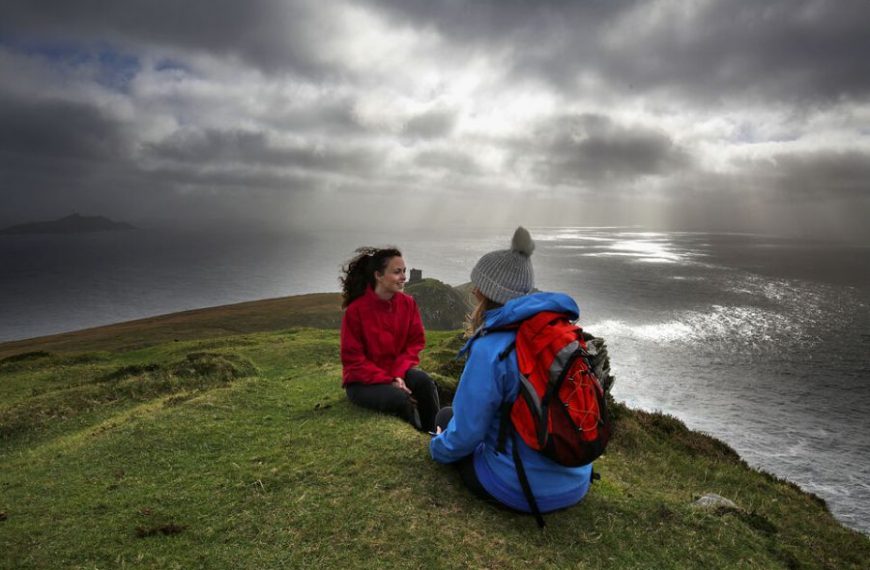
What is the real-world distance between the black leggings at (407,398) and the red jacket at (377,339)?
182 millimetres

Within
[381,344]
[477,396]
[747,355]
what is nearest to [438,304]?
[747,355]

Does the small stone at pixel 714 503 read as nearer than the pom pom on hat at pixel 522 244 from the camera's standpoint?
No

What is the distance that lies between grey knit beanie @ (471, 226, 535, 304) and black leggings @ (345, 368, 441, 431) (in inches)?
203

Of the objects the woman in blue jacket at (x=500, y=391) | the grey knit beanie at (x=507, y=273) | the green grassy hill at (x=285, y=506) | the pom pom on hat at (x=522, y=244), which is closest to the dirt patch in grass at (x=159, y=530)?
the green grassy hill at (x=285, y=506)

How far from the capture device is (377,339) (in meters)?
10.9

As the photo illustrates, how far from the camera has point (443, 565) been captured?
19.1 ft

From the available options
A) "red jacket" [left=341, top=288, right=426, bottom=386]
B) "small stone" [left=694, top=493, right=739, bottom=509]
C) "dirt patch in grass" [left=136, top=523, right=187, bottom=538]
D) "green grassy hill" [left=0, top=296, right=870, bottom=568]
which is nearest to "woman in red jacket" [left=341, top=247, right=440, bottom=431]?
"red jacket" [left=341, top=288, right=426, bottom=386]

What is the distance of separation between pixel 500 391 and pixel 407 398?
521cm

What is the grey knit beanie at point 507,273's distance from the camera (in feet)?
20.2

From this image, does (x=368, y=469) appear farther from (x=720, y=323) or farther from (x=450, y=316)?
(x=720, y=323)

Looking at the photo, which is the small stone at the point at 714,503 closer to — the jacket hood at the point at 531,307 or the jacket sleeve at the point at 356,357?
the jacket hood at the point at 531,307

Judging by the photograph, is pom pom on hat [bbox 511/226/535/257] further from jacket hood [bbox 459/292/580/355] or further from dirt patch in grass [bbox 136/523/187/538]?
dirt patch in grass [bbox 136/523/187/538]

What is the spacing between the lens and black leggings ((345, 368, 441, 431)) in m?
10.7

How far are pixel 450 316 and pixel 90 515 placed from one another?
112320mm
